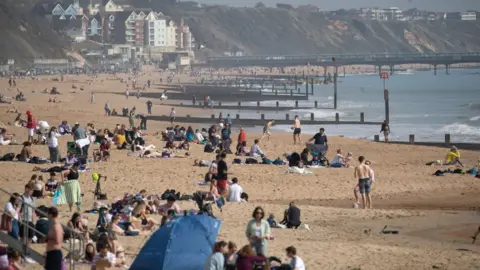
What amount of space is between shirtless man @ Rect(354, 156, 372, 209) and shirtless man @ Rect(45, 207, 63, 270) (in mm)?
8769

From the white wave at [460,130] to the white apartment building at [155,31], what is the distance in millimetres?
124553

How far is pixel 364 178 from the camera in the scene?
19.0 m

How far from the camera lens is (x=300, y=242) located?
1508 cm

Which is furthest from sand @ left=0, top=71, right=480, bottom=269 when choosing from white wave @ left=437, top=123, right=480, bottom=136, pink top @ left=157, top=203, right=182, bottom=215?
white wave @ left=437, top=123, right=480, bottom=136

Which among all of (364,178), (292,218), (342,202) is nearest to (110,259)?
(292,218)

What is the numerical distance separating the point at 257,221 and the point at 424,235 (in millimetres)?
5173

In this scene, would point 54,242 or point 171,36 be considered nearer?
point 54,242

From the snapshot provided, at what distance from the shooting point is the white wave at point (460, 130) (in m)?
43.4

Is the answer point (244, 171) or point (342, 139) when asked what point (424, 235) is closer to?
point (244, 171)

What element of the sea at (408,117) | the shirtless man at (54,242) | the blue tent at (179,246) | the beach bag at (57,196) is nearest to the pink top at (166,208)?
the beach bag at (57,196)

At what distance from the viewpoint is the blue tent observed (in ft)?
40.7

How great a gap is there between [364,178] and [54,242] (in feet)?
30.1

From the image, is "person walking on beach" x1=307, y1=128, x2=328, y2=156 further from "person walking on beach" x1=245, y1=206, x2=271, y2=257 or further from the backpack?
"person walking on beach" x1=245, y1=206, x2=271, y2=257

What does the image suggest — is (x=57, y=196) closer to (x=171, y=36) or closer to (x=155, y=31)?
(x=155, y=31)
